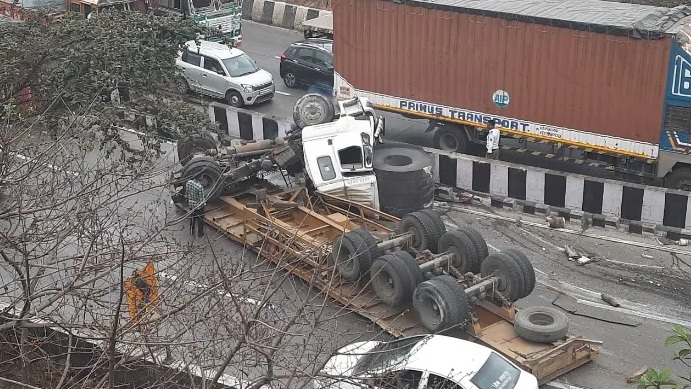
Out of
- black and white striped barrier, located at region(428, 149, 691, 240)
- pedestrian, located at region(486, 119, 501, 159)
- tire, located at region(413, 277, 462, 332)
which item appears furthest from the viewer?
pedestrian, located at region(486, 119, 501, 159)

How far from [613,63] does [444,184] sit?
364cm

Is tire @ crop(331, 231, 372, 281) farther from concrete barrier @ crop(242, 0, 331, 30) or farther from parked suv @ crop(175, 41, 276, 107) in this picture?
concrete barrier @ crop(242, 0, 331, 30)

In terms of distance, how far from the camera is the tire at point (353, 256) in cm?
1177

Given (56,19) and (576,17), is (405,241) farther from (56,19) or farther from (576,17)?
(56,19)

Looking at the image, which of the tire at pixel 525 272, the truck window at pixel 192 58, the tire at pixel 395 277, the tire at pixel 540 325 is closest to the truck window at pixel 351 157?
the tire at pixel 395 277

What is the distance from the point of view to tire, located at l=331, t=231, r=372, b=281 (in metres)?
11.8

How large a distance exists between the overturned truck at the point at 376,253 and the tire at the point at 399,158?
0.28 feet

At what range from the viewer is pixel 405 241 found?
12.5 meters

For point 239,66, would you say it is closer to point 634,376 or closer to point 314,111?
point 314,111

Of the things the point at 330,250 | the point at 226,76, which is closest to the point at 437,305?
the point at 330,250

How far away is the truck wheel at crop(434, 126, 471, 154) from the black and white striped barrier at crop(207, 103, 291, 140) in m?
3.10

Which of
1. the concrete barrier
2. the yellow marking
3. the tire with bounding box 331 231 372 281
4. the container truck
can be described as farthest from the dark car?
the tire with bounding box 331 231 372 281

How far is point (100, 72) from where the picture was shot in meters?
16.7

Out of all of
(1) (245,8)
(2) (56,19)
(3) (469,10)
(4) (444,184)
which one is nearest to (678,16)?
(3) (469,10)
